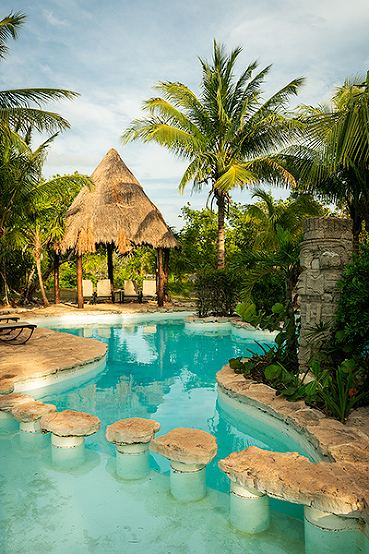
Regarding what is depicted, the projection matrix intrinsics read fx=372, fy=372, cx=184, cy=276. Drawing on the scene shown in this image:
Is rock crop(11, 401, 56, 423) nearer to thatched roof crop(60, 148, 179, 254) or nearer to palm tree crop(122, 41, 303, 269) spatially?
thatched roof crop(60, 148, 179, 254)

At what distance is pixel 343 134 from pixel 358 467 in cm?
625

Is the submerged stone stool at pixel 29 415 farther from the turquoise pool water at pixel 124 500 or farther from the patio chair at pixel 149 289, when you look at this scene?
the patio chair at pixel 149 289

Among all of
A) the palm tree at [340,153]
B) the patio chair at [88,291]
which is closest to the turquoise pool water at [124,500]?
the palm tree at [340,153]

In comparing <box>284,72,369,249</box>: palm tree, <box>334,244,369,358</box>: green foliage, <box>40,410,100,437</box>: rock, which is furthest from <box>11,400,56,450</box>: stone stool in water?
<box>284,72,369,249</box>: palm tree

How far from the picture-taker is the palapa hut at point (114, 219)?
1273 cm

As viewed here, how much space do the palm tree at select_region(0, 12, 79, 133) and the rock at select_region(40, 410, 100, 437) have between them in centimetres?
699

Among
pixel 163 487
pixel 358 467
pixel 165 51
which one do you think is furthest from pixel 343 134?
pixel 163 487

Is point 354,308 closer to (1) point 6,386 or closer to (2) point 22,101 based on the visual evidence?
(1) point 6,386

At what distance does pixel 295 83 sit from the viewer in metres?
12.3

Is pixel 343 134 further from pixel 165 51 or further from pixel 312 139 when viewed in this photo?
pixel 165 51

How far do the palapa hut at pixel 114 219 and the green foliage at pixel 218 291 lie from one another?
2.66 m

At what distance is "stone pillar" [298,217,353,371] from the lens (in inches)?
151

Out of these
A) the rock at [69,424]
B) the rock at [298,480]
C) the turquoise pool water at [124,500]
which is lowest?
the turquoise pool water at [124,500]

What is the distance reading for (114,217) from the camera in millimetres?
13422
